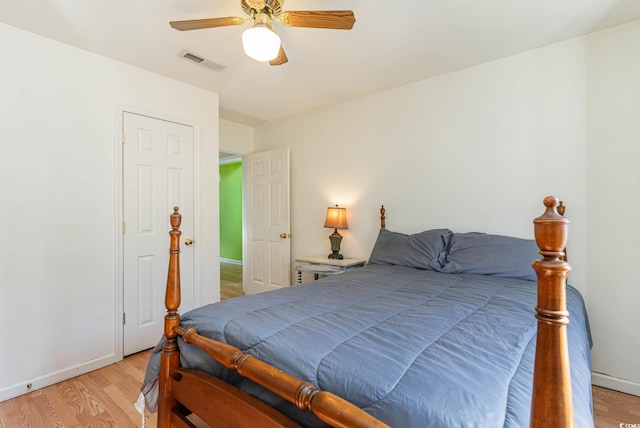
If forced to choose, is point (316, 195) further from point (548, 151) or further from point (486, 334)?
point (486, 334)

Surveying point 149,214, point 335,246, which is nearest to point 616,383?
point 335,246

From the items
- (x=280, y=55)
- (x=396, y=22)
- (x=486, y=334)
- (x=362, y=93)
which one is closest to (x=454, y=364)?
(x=486, y=334)

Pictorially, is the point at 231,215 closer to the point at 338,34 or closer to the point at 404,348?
the point at 338,34

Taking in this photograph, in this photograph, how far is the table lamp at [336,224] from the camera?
3416 millimetres

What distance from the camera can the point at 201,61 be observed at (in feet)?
8.86

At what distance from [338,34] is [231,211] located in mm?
5313

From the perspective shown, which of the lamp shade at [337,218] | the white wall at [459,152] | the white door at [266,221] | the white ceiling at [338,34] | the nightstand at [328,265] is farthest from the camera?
the white door at [266,221]

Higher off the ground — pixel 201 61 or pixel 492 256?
pixel 201 61

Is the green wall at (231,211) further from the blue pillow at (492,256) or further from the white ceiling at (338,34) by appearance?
the blue pillow at (492,256)

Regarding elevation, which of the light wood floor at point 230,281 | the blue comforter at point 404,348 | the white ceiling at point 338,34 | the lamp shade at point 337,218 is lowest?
the light wood floor at point 230,281

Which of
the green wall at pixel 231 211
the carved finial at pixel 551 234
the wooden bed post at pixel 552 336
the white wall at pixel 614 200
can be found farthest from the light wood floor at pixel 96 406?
the green wall at pixel 231 211

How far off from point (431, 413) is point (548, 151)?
243 cm

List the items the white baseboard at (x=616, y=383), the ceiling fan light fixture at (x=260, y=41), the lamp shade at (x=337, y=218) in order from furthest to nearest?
the lamp shade at (x=337, y=218)
the white baseboard at (x=616, y=383)
the ceiling fan light fixture at (x=260, y=41)

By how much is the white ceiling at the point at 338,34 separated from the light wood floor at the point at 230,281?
2855mm
